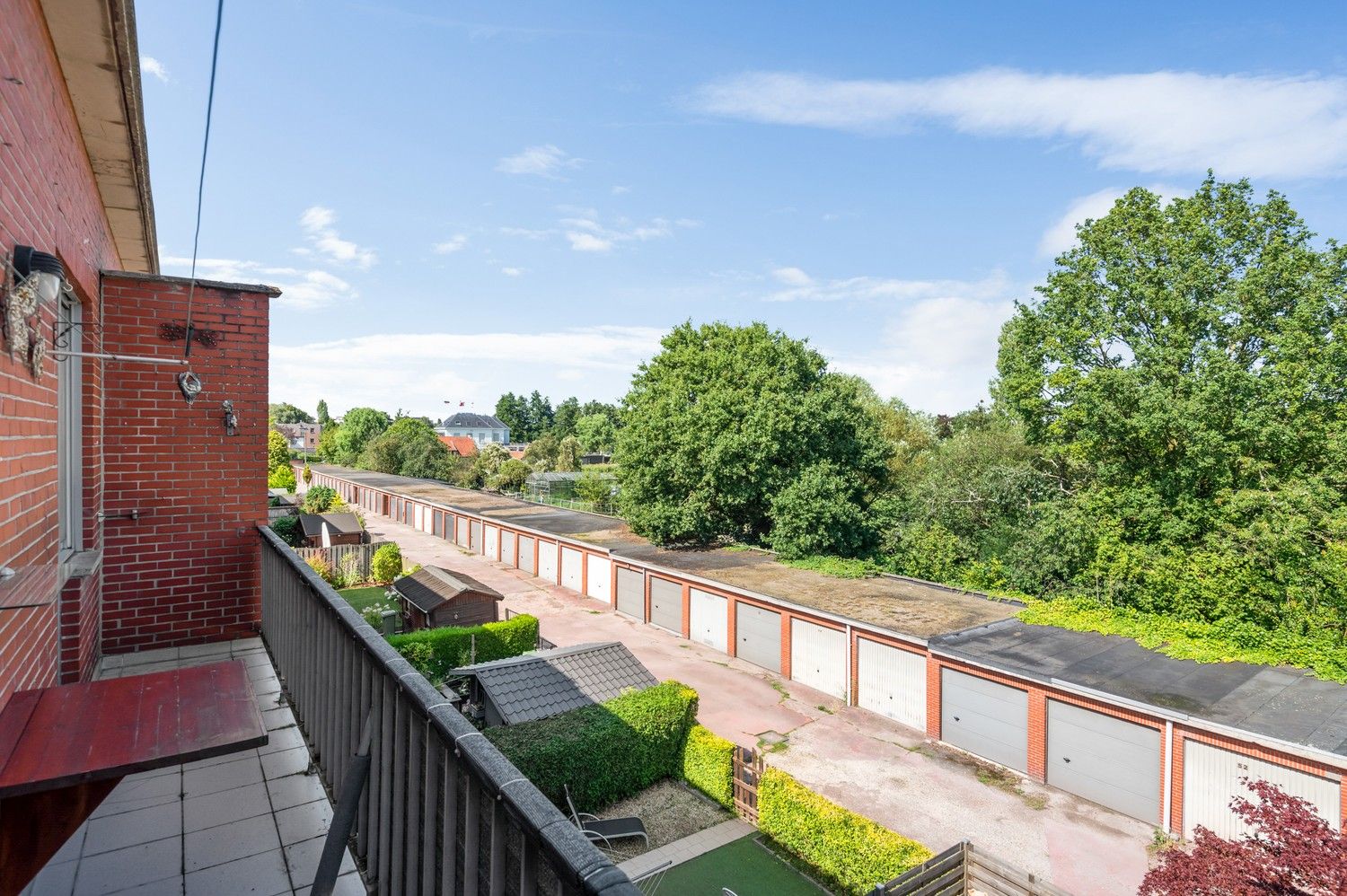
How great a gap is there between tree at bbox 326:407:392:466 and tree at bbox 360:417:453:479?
905 cm

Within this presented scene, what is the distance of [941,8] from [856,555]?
18.1 meters

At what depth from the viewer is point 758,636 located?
703 inches

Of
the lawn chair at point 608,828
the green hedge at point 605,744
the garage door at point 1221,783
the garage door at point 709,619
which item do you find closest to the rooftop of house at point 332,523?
the garage door at point 709,619

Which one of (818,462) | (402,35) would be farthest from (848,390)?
(402,35)

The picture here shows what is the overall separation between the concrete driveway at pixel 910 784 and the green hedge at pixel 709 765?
1654mm

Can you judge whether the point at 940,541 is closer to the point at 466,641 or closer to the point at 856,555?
the point at 856,555

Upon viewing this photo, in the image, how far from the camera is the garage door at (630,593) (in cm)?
2239

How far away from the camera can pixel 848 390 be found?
27000 mm

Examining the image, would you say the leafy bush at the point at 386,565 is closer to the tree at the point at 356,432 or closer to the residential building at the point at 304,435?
the tree at the point at 356,432

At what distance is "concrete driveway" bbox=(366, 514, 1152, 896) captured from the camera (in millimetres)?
9828

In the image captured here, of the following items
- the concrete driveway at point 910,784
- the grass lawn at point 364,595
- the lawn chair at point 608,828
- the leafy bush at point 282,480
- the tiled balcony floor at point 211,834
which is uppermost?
the tiled balcony floor at point 211,834

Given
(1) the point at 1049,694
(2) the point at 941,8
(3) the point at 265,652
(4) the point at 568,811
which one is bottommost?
(4) the point at 568,811

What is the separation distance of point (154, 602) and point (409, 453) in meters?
55.2

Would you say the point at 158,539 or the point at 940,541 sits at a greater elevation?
the point at 158,539
